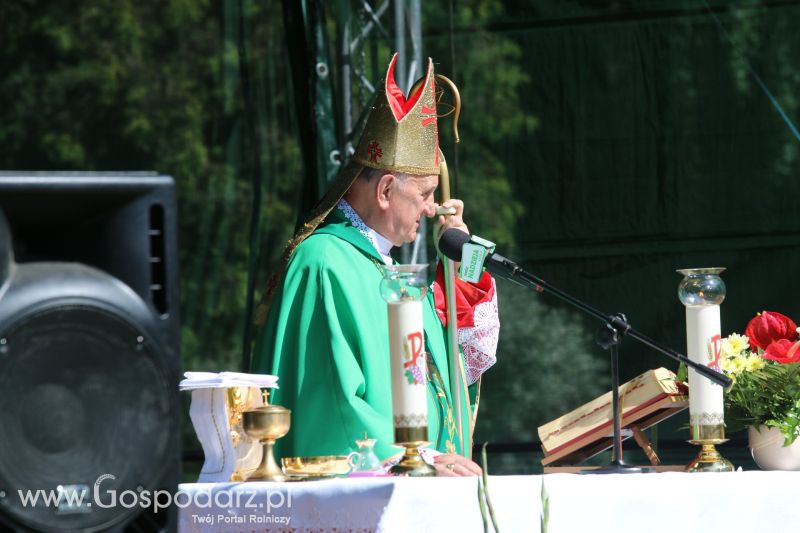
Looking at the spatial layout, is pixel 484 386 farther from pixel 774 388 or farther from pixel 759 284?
pixel 774 388

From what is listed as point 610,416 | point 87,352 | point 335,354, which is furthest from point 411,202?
point 87,352

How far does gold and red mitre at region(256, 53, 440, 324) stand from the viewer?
368 centimetres

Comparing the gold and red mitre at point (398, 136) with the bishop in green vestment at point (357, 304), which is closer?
the bishop in green vestment at point (357, 304)

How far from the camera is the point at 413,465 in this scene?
102 inches

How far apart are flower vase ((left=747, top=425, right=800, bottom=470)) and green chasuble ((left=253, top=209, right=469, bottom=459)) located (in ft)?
2.38

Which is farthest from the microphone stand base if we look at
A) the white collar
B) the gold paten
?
the white collar

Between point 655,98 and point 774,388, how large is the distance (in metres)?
2.63

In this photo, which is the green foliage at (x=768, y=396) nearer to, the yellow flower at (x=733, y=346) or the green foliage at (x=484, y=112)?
the yellow flower at (x=733, y=346)

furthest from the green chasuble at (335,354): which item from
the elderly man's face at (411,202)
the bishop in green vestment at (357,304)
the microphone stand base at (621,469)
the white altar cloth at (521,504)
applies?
the white altar cloth at (521,504)

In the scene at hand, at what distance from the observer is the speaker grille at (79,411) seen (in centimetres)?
170

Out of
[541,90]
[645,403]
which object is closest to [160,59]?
[541,90]

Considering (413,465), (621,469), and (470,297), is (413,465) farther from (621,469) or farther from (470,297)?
(470,297)

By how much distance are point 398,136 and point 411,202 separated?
0.67 ft

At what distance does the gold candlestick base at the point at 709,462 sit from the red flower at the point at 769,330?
1.27 ft
